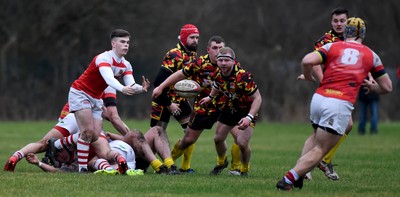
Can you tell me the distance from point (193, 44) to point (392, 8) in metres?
31.5

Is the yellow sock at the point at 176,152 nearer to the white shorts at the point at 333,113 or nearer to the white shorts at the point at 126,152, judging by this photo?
the white shorts at the point at 126,152

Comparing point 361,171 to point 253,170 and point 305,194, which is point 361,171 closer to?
point 253,170

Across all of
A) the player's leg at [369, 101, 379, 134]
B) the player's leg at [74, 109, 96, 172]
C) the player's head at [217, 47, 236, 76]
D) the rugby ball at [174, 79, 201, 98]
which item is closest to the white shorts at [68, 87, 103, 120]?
the player's leg at [74, 109, 96, 172]

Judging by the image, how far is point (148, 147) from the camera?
12.4 meters

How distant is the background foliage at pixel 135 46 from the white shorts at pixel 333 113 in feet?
78.2

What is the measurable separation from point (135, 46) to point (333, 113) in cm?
3044

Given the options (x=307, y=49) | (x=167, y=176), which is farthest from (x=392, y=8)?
(x=167, y=176)

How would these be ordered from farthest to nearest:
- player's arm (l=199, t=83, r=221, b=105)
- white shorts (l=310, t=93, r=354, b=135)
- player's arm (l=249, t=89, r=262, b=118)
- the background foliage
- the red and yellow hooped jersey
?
the background foliage → player's arm (l=199, t=83, r=221, b=105) → the red and yellow hooped jersey → player's arm (l=249, t=89, r=262, b=118) → white shorts (l=310, t=93, r=354, b=135)

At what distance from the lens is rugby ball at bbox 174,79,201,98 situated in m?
12.5

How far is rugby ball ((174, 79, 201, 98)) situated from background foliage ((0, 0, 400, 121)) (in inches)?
844

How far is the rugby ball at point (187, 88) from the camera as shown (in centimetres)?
1253

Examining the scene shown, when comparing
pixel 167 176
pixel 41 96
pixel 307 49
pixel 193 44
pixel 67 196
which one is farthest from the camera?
pixel 307 49

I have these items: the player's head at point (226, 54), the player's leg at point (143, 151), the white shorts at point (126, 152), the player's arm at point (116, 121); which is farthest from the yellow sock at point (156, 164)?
the player's head at point (226, 54)

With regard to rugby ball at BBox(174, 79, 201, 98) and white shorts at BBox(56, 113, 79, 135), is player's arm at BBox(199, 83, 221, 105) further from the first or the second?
white shorts at BBox(56, 113, 79, 135)
